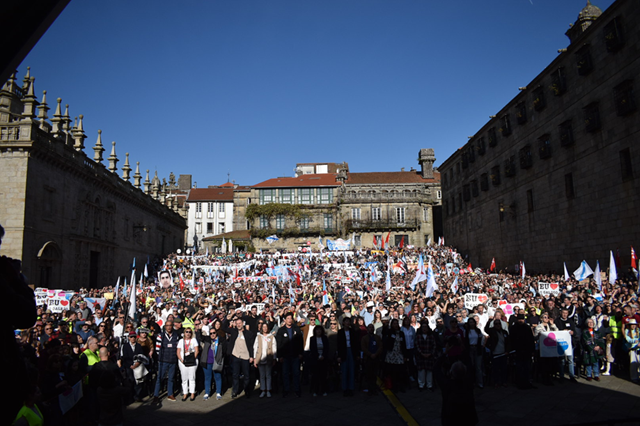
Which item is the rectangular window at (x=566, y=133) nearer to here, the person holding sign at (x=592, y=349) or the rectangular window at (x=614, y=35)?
the rectangular window at (x=614, y=35)

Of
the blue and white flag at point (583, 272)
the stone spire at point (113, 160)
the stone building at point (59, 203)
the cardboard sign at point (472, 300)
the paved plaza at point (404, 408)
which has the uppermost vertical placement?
the stone spire at point (113, 160)

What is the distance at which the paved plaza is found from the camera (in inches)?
294

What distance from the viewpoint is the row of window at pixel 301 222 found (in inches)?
2323

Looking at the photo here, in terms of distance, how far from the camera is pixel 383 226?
188ft

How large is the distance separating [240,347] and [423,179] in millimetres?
53824

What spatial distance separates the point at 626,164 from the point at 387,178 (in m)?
41.3

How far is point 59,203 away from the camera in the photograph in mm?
26141

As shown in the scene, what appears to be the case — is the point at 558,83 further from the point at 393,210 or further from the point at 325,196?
the point at 325,196

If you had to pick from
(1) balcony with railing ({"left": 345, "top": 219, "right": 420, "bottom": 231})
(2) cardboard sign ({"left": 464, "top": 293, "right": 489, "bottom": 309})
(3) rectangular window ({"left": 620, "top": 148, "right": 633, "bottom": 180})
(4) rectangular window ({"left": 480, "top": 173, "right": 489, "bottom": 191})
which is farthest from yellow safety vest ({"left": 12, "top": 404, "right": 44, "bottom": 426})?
(1) balcony with railing ({"left": 345, "top": 219, "right": 420, "bottom": 231})

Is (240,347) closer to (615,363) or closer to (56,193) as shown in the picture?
(615,363)

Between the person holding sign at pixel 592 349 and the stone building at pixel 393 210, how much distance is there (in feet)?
150

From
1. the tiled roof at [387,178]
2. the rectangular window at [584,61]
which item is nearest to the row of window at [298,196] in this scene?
the tiled roof at [387,178]

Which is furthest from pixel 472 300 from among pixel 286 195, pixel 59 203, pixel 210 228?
pixel 210 228

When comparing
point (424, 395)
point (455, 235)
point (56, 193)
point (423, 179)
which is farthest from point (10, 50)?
point (423, 179)
